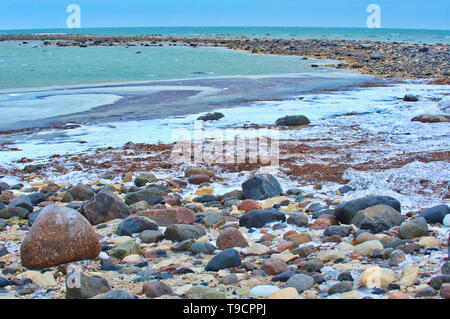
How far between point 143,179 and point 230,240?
11.5 ft

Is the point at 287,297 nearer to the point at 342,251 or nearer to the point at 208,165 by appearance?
the point at 342,251

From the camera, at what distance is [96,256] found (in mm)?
5258

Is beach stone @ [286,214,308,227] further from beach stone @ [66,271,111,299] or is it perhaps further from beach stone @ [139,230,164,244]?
beach stone @ [66,271,111,299]

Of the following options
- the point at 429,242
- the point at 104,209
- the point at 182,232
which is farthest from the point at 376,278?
the point at 104,209

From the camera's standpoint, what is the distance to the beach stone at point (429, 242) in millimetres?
5184

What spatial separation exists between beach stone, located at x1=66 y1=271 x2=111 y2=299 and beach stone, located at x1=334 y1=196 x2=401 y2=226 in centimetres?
337

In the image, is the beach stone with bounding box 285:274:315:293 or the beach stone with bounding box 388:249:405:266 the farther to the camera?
the beach stone with bounding box 388:249:405:266


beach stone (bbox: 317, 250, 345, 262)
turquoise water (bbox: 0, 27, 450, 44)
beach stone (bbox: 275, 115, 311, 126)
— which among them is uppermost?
turquoise water (bbox: 0, 27, 450, 44)

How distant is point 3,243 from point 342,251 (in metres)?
4.15

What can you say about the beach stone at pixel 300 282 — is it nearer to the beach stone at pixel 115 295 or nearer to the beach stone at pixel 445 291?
the beach stone at pixel 445 291

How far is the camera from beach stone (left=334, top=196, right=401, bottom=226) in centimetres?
625

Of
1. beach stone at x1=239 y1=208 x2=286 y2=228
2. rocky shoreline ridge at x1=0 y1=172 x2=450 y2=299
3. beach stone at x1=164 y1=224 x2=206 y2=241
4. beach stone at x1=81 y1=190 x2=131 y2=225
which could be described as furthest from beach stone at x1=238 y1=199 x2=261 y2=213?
beach stone at x1=81 y1=190 x2=131 y2=225

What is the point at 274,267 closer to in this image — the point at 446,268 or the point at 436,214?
the point at 446,268
